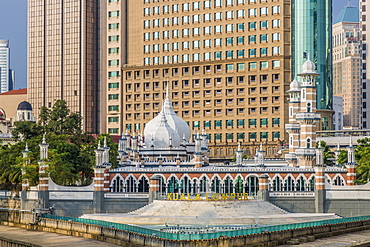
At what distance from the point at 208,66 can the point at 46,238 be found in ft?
372

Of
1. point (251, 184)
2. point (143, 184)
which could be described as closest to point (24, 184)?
point (143, 184)

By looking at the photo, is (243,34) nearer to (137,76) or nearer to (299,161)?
(137,76)

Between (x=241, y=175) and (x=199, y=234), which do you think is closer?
(x=199, y=234)

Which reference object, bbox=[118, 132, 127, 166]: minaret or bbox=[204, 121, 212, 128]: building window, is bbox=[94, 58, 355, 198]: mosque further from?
bbox=[204, 121, 212, 128]: building window

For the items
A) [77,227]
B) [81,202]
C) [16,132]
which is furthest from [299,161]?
[16,132]

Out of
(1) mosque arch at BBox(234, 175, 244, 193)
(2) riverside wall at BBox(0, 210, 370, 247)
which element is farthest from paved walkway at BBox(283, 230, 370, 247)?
(1) mosque arch at BBox(234, 175, 244, 193)

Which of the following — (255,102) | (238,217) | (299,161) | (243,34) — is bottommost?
(238,217)

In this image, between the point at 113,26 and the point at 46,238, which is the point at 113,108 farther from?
the point at 46,238

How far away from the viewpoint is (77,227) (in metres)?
63.0

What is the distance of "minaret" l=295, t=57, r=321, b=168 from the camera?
88.4 m

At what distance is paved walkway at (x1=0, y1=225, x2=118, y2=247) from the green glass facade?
100738 millimetres

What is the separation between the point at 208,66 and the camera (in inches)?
6752

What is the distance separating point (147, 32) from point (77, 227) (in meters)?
122

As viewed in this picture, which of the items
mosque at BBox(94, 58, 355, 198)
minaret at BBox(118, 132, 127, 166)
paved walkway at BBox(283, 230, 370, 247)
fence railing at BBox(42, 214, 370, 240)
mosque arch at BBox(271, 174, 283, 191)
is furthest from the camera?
minaret at BBox(118, 132, 127, 166)
